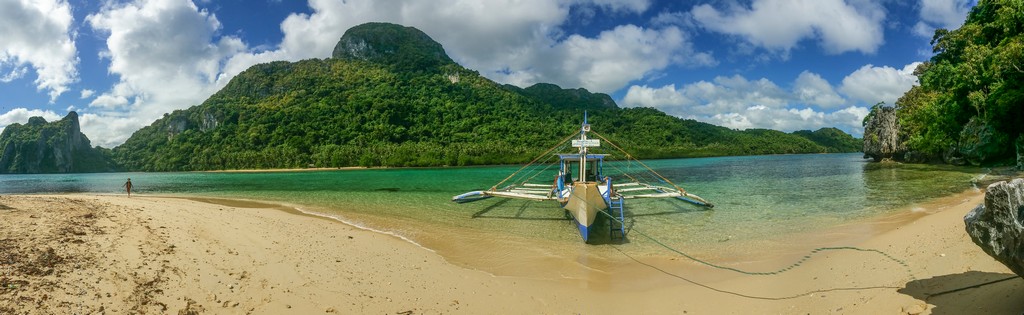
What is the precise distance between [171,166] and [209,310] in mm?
117698

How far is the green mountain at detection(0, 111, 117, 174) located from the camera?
4402 inches

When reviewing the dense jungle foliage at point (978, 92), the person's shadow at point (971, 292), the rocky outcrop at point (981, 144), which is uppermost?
the dense jungle foliage at point (978, 92)

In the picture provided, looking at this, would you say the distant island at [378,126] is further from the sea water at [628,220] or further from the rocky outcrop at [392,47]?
the sea water at [628,220]

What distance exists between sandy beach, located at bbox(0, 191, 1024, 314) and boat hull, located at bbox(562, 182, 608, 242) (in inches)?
81.3

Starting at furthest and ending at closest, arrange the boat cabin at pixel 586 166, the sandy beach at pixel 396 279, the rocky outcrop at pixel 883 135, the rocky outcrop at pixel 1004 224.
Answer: the rocky outcrop at pixel 883 135 < the boat cabin at pixel 586 166 < the sandy beach at pixel 396 279 < the rocky outcrop at pixel 1004 224

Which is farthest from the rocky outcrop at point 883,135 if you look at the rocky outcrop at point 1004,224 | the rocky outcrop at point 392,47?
the rocky outcrop at point 392,47

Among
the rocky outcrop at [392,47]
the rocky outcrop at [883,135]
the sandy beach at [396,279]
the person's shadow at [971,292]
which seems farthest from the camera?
the rocky outcrop at [392,47]

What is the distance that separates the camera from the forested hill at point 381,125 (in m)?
84.2

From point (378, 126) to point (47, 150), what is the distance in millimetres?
100879

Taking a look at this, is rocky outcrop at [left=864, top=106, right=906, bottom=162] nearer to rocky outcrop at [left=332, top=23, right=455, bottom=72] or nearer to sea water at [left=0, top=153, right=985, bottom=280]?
sea water at [left=0, top=153, right=985, bottom=280]

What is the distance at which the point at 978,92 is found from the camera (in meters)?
24.2

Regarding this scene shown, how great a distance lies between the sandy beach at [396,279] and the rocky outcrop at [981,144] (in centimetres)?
2777

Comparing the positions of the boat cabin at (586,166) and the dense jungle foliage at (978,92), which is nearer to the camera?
the boat cabin at (586,166)

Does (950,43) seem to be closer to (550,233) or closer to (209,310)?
(550,233)
